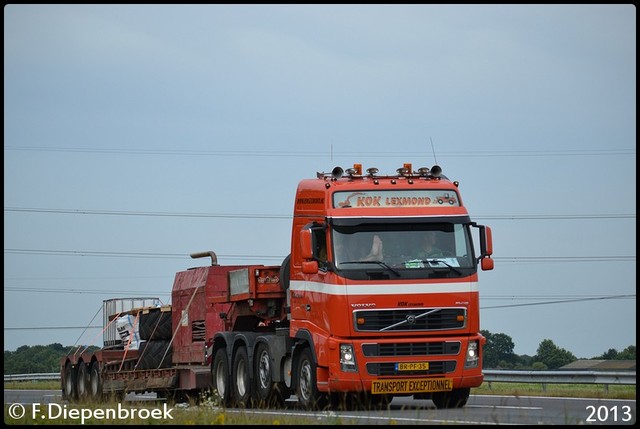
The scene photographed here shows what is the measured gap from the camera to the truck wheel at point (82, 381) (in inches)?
1198

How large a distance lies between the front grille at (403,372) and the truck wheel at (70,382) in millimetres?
12597

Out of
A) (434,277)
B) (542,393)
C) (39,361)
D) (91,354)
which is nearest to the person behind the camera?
(434,277)

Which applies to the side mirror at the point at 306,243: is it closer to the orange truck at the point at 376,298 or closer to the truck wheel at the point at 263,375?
the orange truck at the point at 376,298

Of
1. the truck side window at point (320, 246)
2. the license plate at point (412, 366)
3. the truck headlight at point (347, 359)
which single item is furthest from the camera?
the truck side window at point (320, 246)

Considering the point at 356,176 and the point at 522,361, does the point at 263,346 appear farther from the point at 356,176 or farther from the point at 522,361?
the point at 522,361

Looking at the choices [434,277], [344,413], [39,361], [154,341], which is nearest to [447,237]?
[434,277]

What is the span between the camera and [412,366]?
21.0m

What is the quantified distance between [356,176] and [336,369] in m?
3.56

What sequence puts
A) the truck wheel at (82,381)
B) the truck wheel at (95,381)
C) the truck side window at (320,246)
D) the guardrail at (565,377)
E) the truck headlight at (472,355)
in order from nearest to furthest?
the truck side window at (320,246) → the truck headlight at (472,355) → the guardrail at (565,377) → the truck wheel at (95,381) → the truck wheel at (82,381)

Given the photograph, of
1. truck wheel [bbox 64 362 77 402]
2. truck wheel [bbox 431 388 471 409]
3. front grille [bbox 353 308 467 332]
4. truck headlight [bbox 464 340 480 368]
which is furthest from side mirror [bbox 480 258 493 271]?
truck wheel [bbox 64 362 77 402]

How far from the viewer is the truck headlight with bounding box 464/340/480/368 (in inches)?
840

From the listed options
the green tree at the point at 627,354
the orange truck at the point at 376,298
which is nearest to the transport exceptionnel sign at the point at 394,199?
the orange truck at the point at 376,298

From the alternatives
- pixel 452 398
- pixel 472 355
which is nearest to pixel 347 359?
pixel 472 355

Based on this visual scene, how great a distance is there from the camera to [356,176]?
2244cm
